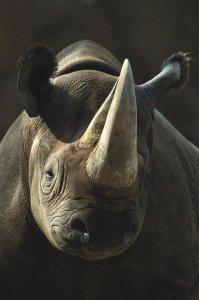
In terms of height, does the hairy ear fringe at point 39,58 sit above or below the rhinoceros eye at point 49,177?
above

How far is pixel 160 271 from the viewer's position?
646 centimetres

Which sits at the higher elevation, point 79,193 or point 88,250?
point 79,193

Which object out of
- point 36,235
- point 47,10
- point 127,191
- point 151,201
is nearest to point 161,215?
point 151,201

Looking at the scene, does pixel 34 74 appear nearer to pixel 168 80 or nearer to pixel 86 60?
pixel 86 60

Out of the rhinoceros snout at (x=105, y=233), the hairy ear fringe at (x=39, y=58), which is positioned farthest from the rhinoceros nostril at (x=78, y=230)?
the hairy ear fringe at (x=39, y=58)

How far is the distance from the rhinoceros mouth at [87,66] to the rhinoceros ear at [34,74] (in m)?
0.24

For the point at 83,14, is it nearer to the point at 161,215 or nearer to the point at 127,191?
the point at 161,215

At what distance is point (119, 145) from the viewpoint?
5.38m

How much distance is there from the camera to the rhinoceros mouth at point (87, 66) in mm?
6441

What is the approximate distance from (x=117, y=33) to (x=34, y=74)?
4.06 m

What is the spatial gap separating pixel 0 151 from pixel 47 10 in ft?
11.1

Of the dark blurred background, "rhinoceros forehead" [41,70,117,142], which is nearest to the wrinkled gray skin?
"rhinoceros forehead" [41,70,117,142]

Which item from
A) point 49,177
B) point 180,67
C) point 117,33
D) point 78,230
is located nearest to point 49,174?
point 49,177

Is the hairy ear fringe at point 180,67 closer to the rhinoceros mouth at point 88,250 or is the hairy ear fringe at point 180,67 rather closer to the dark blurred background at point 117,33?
the rhinoceros mouth at point 88,250
